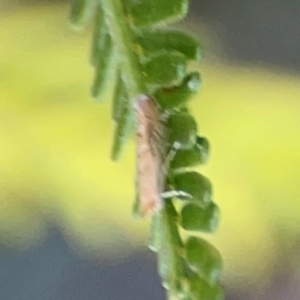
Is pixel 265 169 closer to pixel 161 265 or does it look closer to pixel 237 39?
pixel 237 39

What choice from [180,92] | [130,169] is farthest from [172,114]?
[130,169]

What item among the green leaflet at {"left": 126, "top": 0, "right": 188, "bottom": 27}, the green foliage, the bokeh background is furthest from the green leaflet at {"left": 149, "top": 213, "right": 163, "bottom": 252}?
the bokeh background

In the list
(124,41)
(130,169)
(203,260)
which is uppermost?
(124,41)

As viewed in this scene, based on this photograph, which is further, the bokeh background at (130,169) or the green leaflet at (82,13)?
the bokeh background at (130,169)

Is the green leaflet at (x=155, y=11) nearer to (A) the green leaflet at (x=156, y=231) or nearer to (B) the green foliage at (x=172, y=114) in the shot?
(B) the green foliage at (x=172, y=114)

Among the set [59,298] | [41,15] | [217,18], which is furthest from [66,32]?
[59,298]

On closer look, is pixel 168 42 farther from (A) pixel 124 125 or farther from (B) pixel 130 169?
(B) pixel 130 169

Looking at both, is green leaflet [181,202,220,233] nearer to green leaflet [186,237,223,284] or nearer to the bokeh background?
green leaflet [186,237,223,284]

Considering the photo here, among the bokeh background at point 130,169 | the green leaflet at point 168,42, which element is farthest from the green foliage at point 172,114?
the bokeh background at point 130,169
